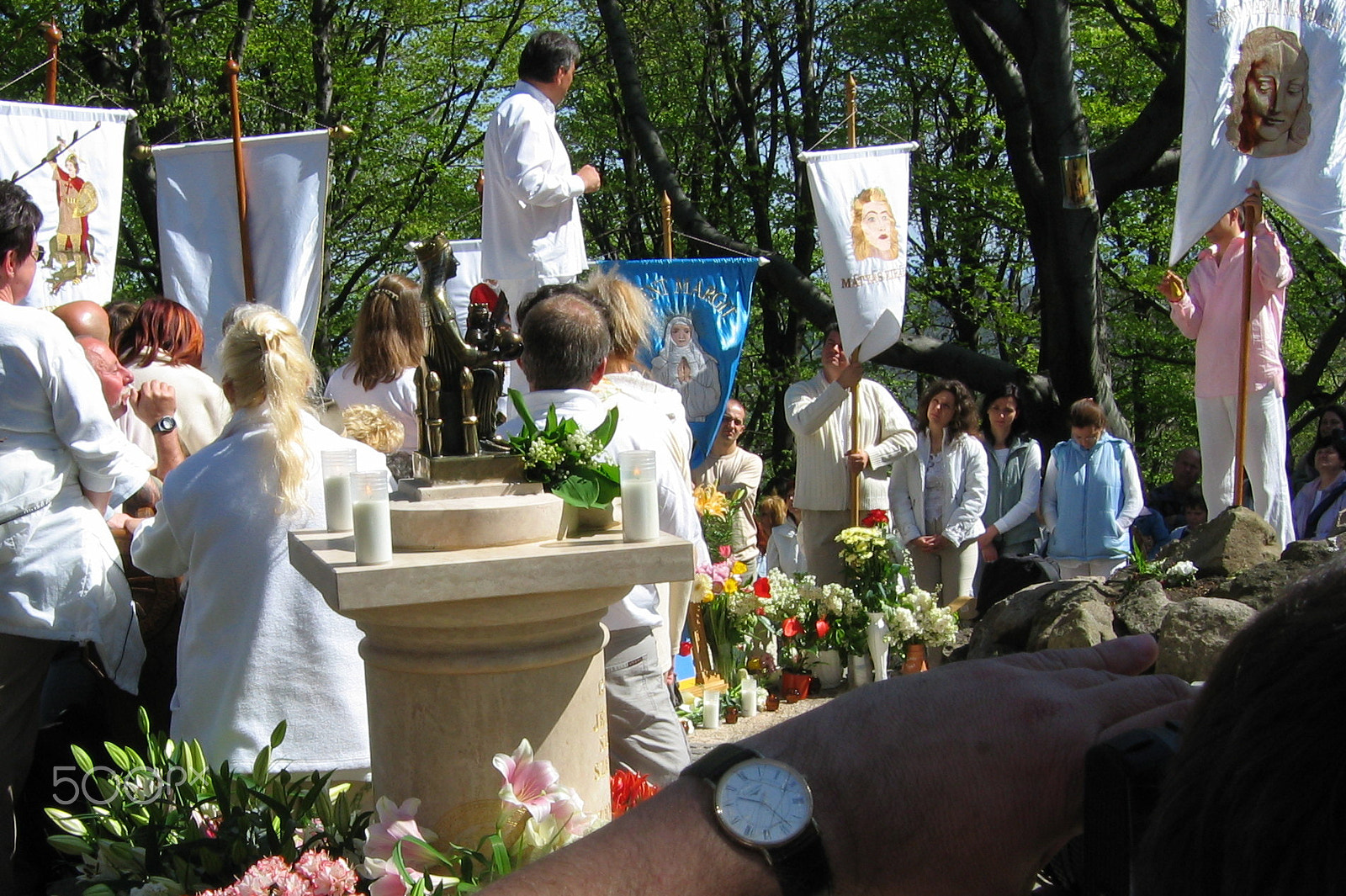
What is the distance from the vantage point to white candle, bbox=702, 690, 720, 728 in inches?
234

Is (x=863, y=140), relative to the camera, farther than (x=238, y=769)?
Yes

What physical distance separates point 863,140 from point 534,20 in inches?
217

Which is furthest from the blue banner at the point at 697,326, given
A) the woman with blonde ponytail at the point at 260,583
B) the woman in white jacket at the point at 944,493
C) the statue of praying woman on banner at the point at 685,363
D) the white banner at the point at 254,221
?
the woman with blonde ponytail at the point at 260,583

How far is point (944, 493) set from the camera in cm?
711

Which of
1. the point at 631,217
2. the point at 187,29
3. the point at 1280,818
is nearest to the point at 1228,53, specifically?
the point at 1280,818

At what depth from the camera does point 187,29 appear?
1562cm

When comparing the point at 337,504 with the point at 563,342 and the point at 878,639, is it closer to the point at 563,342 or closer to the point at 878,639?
the point at 563,342

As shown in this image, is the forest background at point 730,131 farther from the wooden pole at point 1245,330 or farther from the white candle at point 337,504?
the white candle at point 337,504

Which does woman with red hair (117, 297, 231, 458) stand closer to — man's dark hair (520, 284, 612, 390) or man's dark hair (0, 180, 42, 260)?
man's dark hair (0, 180, 42, 260)

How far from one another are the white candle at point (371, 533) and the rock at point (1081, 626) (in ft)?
12.3

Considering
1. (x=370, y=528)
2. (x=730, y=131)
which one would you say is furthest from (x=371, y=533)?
(x=730, y=131)

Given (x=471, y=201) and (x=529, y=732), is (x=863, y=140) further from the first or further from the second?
(x=529, y=732)

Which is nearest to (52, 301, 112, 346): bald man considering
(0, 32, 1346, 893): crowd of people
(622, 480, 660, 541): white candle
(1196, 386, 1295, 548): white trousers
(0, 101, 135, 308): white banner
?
(0, 32, 1346, 893): crowd of people

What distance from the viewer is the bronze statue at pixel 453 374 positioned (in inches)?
99.7
